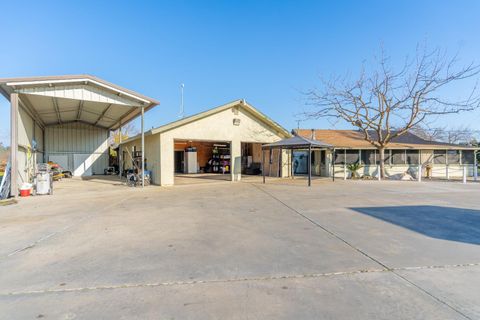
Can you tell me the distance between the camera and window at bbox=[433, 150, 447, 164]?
19000 mm

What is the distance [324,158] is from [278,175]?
13.2 feet

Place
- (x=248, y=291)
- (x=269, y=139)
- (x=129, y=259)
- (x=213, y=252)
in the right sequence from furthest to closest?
(x=269, y=139) < (x=213, y=252) < (x=129, y=259) < (x=248, y=291)

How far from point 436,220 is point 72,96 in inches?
521

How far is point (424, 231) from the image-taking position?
5121 mm

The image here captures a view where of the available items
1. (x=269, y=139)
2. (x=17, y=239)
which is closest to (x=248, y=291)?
(x=17, y=239)

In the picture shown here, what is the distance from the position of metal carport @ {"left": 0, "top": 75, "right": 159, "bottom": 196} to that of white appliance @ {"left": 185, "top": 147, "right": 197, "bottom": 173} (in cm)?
626

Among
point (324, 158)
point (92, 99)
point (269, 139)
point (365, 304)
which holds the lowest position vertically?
point (365, 304)

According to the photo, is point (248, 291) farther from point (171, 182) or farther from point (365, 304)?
point (171, 182)

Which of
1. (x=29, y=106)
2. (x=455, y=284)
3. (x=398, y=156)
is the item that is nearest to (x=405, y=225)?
(x=455, y=284)

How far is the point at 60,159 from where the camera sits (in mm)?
21531

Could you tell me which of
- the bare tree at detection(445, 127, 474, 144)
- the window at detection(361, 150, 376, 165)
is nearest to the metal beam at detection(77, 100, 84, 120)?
the window at detection(361, 150, 376, 165)

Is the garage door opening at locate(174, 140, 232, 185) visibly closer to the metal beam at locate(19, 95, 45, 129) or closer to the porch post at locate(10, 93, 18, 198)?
the metal beam at locate(19, 95, 45, 129)

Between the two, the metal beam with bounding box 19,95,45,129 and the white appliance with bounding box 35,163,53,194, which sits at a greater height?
the metal beam with bounding box 19,95,45,129

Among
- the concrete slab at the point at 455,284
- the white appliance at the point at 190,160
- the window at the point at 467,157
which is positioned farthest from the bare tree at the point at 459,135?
the concrete slab at the point at 455,284
